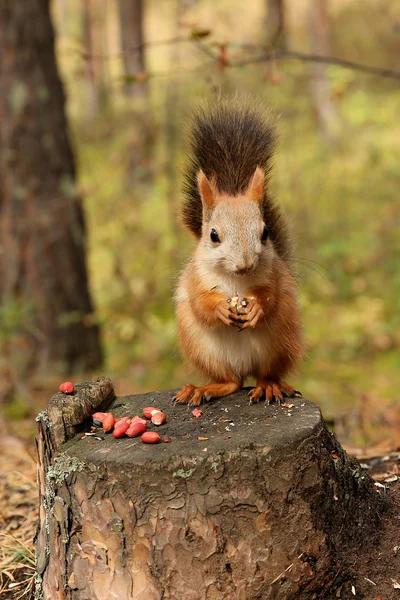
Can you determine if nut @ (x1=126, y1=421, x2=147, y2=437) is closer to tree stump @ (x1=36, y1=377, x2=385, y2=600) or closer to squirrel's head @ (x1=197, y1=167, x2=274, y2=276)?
tree stump @ (x1=36, y1=377, x2=385, y2=600)

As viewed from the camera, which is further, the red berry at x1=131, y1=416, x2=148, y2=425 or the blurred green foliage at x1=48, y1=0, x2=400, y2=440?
the blurred green foliage at x1=48, y1=0, x2=400, y2=440

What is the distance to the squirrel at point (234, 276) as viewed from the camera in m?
2.16

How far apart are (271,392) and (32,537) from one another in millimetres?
934

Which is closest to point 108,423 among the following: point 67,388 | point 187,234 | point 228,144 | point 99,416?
point 99,416

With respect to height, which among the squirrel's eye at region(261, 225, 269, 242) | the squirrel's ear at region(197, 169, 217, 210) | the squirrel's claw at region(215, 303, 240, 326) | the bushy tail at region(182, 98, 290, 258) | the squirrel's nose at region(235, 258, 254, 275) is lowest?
the squirrel's claw at region(215, 303, 240, 326)

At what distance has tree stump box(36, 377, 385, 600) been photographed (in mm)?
1642

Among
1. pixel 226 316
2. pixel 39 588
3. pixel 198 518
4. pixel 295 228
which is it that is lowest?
pixel 295 228

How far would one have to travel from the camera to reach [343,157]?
26.7 ft

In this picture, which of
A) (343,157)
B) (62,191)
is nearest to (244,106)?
(62,191)

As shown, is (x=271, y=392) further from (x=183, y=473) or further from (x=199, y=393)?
(x=183, y=473)

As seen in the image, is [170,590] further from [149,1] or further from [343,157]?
[149,1]

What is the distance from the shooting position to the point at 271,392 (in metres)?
2.10

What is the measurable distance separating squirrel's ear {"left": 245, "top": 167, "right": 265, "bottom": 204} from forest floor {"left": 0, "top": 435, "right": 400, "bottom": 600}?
97cm

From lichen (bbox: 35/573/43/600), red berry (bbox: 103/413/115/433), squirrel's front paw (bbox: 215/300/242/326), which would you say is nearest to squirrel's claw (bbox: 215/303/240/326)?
squirrel's front paw (bbox: 215/300/242/326)
